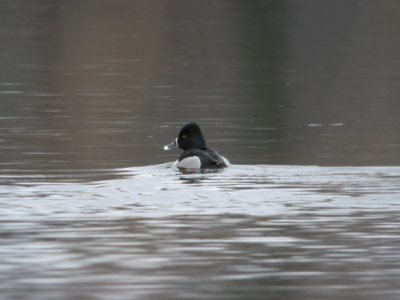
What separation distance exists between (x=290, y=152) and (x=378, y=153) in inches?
52.4

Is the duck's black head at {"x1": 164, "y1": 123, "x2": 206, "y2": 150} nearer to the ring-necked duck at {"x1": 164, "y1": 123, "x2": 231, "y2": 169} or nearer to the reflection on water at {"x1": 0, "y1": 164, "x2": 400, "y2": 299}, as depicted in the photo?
the ring-necked duck at {"x1": 164, "y1": 123, "x2": 231, "y2": 169}

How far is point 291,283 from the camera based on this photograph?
1017 centimetres

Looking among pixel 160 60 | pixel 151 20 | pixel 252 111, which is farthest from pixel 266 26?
pixel 252 111

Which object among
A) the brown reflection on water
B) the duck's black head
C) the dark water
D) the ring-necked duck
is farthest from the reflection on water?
the brown reflection on water

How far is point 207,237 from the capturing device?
1204cm

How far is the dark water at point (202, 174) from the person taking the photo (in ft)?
34.7

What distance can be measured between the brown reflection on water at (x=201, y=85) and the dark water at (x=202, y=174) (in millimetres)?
84

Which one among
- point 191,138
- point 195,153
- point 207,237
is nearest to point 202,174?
point 195,153

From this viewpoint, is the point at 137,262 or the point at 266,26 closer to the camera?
Result: the point at 137,262

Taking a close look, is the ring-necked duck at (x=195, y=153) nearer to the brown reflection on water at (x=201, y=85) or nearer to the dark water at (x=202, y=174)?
the dark water at (x=202, y=174)

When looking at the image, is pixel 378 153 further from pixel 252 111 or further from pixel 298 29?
pixel 298 29

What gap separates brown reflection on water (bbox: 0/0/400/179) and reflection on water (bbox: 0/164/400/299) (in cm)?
317

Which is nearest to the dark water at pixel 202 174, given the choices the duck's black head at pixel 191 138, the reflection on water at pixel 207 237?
the reflection on water at pixel 207 237

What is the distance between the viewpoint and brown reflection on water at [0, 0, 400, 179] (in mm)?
20719
